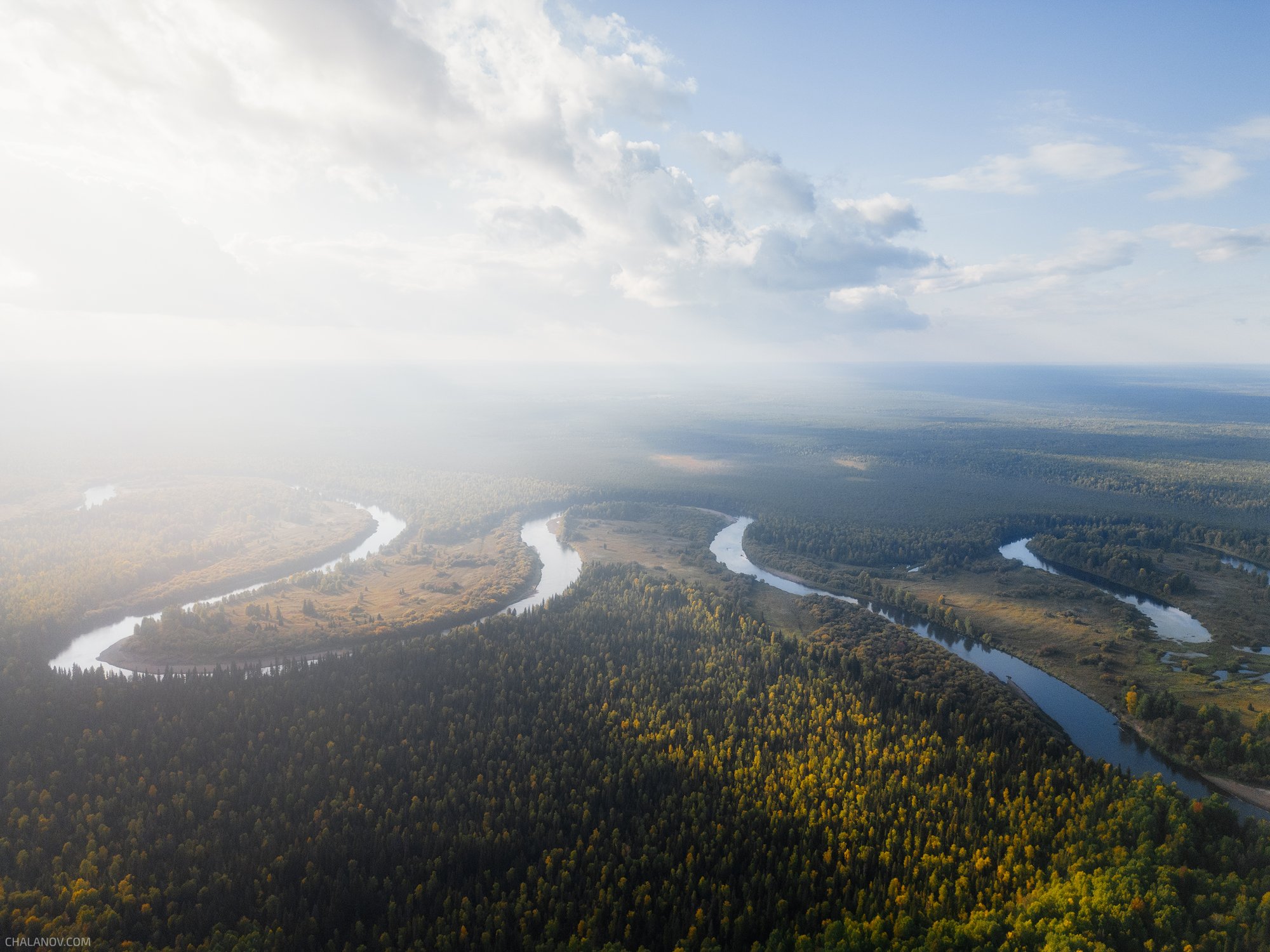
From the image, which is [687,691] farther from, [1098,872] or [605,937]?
[1098,872]

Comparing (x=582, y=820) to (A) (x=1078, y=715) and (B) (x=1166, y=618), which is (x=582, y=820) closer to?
(A) (x=1078, y=715)

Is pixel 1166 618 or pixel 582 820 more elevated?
pixel 582 820

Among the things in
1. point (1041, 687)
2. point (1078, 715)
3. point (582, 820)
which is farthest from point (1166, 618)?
point (582, 820)

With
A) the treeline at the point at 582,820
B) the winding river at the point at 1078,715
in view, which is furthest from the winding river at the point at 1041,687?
the treeline at the point at 582,820

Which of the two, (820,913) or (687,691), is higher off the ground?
(687,691)

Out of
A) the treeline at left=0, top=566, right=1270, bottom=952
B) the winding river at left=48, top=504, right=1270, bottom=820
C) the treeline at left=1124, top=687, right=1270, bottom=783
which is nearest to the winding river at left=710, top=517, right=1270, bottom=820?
the winding river at left=48, top=504, right=1270, bottom=820

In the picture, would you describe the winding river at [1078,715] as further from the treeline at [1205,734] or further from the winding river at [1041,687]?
the treeline at [1205,734]

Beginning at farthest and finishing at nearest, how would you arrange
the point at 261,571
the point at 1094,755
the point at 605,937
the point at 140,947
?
the point at 261,571, the point at 1094,755, the point at 605,937, the point at 140,947

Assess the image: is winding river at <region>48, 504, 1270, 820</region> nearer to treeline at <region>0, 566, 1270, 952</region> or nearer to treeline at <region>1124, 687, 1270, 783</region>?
treeline at <region>1124, 687, 1270, 783</region>

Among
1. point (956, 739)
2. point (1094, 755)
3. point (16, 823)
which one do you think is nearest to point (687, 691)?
point (956, 739)
